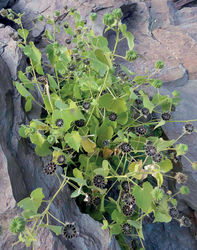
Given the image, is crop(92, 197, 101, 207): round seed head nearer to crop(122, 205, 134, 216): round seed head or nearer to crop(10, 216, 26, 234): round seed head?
crop(122, 205, 134, 216): round seed head

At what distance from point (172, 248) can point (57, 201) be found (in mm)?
1243

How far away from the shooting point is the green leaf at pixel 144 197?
121 centimetres

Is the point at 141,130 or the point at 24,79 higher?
the point at 24,79

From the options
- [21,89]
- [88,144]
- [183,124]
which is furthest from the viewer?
[183,124]

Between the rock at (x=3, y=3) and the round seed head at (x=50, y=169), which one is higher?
the rock at (x=3, y=3)

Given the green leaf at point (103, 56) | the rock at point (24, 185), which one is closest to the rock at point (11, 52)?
the rock at point (24, 185)

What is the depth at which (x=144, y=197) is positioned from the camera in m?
1.23

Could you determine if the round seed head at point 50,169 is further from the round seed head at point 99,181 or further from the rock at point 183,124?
the rock at point 183,124

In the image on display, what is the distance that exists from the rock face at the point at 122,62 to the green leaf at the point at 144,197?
319mm

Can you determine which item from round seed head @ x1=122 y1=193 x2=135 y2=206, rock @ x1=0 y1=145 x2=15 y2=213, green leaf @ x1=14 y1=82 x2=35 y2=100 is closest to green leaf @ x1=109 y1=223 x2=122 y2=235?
round seed head @ x1=122 y1=193 x2=135 y2=206

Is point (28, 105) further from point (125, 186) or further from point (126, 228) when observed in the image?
point (126, 228)

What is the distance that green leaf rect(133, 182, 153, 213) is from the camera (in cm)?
121

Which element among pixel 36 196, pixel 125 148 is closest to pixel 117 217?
pixel 125 148

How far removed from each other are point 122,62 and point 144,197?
6.59ft
